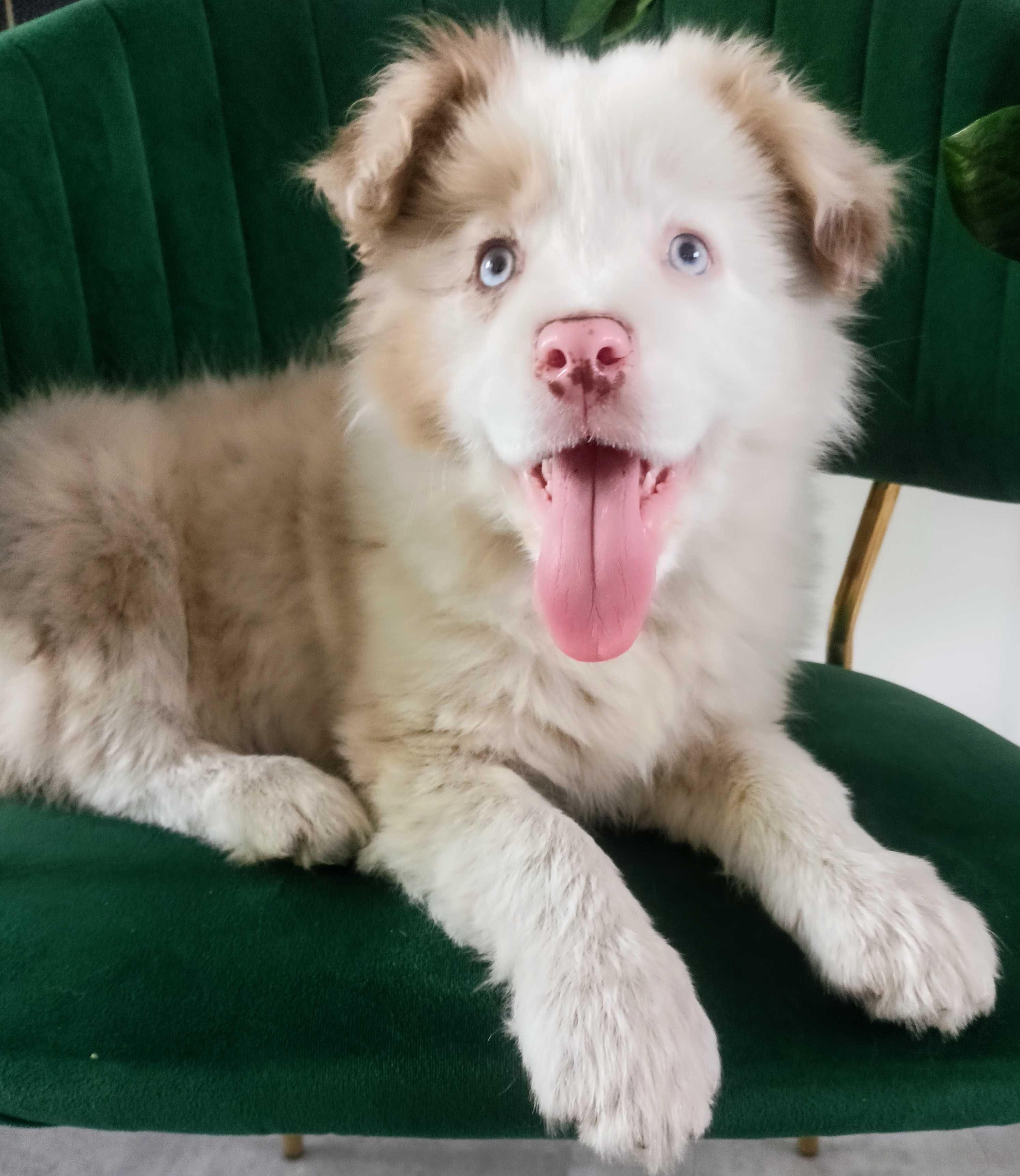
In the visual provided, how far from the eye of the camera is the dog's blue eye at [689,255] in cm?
129

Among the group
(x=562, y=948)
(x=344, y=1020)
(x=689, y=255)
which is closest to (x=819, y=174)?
(x=689, y=255)

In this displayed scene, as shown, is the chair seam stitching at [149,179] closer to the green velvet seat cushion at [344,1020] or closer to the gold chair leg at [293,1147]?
the green velvet seat cushion at [344,1020]

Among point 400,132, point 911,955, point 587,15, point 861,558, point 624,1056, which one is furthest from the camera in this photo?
point 861,558

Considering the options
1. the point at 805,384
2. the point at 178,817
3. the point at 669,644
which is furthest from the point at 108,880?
the point at 805,384

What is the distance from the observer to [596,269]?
1228 millimetres

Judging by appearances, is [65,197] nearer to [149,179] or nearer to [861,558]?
[149,179]

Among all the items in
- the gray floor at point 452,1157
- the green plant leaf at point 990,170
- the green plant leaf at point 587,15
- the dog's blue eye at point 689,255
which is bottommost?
the gray floor at point 452,1157

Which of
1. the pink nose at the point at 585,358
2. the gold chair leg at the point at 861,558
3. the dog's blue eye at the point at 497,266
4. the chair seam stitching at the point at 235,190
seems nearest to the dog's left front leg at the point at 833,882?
the pink nose at the point at 585,358

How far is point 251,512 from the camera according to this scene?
1775mm

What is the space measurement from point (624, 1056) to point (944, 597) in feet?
7.91

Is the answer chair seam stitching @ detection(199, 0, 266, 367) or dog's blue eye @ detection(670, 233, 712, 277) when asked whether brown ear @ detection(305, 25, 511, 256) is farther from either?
chair seam stitching @ detection(199, 0, 266, 367)

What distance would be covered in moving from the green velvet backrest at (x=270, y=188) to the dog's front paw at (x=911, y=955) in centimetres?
117

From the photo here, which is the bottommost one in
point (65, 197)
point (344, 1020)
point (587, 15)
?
point (344, 1020)

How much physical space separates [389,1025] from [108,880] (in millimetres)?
473
